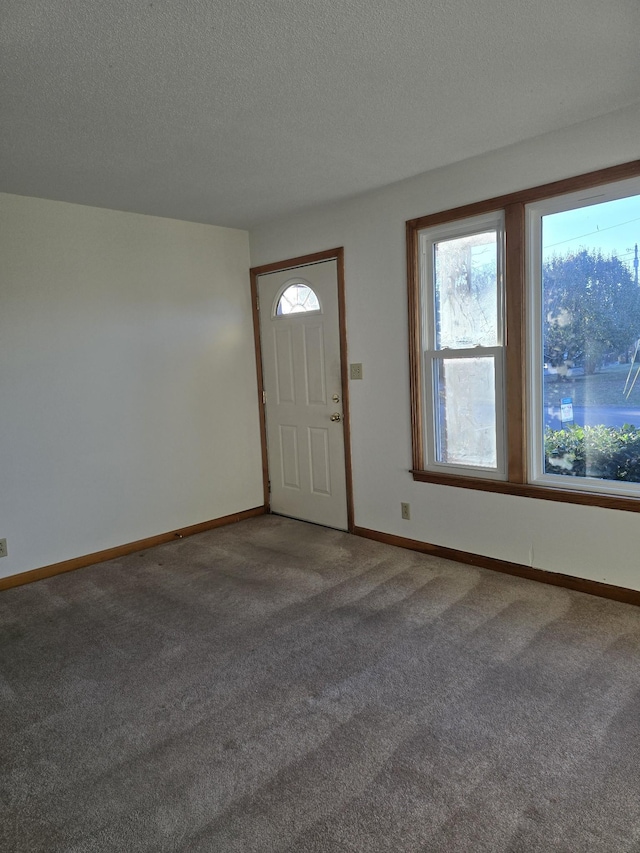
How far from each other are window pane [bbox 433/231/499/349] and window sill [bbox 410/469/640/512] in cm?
83

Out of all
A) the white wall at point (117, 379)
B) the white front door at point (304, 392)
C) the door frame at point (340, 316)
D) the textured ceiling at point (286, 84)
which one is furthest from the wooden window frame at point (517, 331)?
the white wall at point (117, 379)

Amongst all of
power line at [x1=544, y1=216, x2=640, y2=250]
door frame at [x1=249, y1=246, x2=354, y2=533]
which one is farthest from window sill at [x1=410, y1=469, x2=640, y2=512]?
power line at [x1=544, y1=216, x2=640, y2=250]

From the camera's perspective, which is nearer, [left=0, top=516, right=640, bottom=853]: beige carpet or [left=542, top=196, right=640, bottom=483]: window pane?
[left=0, top=516, right=640, bottom=853]: beige carpet

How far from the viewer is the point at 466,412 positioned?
3473 millimetres

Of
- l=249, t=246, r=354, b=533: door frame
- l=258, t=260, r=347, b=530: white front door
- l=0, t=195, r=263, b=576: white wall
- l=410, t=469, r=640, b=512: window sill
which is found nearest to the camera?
l=410, t=469, r=640, b=512: window sill

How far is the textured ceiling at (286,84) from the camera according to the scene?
1794 millimetres

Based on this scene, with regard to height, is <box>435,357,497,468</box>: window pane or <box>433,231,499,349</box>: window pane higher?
<box>433,231,499,349</box>: window pane

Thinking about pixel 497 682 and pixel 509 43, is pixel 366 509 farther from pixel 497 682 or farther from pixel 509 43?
pixel 509 43

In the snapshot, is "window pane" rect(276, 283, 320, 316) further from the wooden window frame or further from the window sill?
the window sill

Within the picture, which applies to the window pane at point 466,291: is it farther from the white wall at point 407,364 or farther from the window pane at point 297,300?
the window pane at point 297,300

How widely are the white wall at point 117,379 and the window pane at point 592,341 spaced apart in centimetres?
252

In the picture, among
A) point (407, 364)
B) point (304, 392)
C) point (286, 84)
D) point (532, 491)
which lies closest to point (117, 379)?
point (304, 392)

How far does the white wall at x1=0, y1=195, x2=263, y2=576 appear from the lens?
3.50 m

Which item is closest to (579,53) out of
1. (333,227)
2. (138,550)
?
(333,227)
